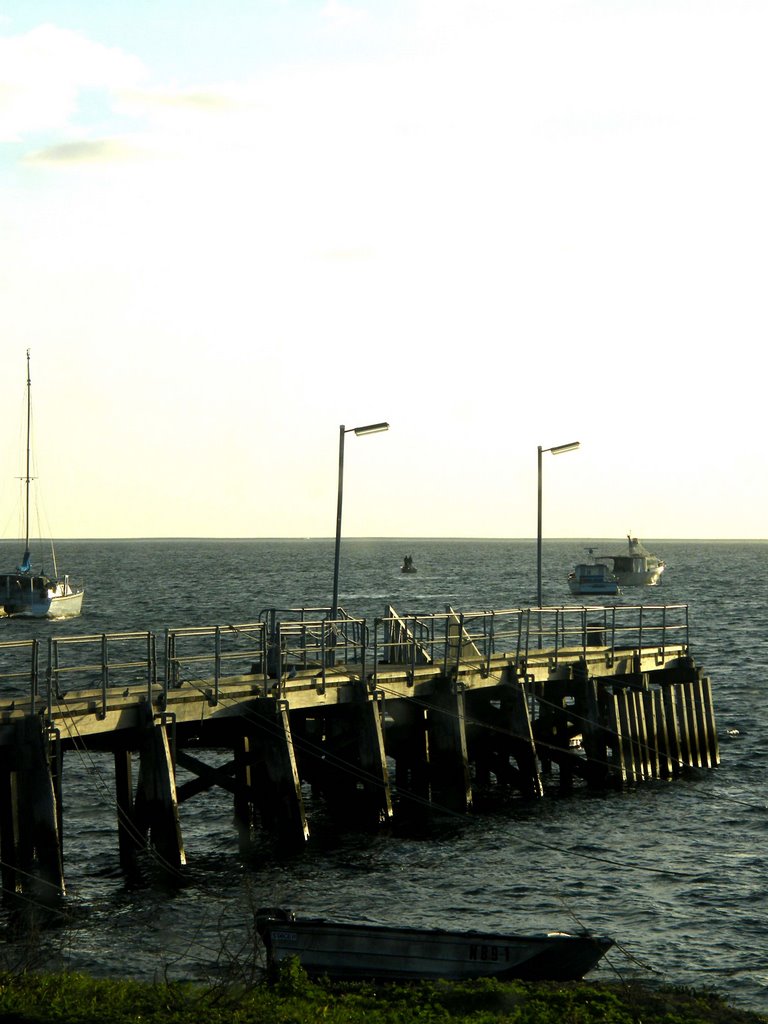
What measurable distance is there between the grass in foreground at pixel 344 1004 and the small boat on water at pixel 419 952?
513 mm

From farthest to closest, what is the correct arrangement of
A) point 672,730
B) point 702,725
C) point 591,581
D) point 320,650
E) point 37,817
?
point 591,581 < point 702,725 < point 672,730 < point 320,650 < point 37,817

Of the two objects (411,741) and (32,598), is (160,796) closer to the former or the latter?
(411,741)

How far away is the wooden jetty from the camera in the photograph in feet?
74.8

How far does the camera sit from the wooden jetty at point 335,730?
22812 mm

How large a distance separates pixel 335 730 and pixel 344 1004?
14452 millimetres

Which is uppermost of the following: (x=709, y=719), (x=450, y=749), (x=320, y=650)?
(x=320, y=650)

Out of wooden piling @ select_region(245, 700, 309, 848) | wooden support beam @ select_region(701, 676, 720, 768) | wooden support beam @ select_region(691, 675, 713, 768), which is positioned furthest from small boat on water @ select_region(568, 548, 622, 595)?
wooden piling @ select_region(245, 700, 309, 848)

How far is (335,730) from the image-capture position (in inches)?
1162

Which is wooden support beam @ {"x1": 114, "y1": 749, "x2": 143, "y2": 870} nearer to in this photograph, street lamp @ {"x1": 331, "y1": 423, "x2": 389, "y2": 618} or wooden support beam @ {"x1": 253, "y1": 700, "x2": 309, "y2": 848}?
wooden support beam @ {"x1": 253, "y1": 700, "x2": 309, "y2": 848}

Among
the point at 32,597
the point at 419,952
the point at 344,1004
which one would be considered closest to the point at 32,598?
the point at 32,597

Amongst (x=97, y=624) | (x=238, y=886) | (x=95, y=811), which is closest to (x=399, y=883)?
(x=238, y=886)

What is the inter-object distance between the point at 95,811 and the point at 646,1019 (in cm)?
1918

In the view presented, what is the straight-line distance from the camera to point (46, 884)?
864 inches

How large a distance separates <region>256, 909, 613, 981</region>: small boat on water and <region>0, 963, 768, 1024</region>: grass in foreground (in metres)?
0.51
